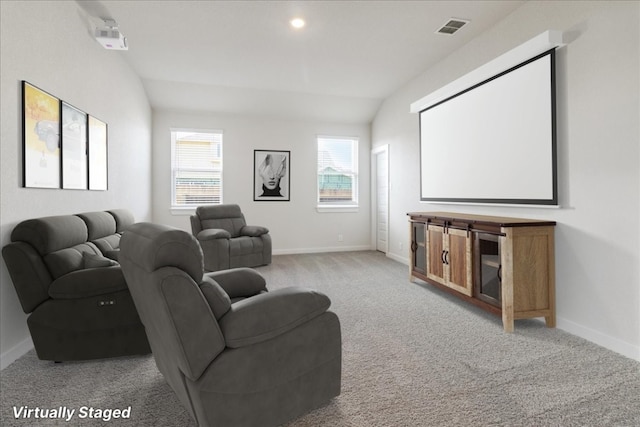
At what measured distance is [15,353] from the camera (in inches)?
91.4

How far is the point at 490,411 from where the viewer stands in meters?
1.74

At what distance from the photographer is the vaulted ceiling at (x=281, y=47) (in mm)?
3379

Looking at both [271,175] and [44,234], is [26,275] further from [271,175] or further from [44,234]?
[271,175]

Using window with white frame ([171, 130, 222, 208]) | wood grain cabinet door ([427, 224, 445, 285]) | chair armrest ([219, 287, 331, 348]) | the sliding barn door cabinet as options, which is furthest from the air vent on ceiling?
window with white frame ([171, 130, 222, 208])

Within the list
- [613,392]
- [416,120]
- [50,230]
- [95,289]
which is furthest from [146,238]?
[416,120]

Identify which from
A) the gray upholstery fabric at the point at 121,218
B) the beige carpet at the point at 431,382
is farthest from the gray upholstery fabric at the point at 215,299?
the gray upholstery fabric at the point at 121,218

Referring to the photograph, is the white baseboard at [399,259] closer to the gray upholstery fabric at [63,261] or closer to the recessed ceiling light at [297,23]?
the recessed ceiling light at [297,23]

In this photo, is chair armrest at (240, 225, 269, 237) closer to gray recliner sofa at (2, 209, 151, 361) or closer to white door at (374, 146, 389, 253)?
white door at (374, 146, 389, 253)

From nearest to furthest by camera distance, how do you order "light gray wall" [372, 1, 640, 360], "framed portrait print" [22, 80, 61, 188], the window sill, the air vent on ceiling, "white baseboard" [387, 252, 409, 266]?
"light gray wall" [372, 1, 640, 360] < "framed portrait print" [22, 80, 61, 188] < the air vent on ceiling < "white baseboard" [387, 252, 409, 266] < the window sill

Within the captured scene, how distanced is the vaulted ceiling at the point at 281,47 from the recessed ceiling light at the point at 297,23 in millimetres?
76

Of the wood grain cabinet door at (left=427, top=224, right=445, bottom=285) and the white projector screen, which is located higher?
the white projector screen

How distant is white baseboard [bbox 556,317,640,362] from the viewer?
7.75 ft

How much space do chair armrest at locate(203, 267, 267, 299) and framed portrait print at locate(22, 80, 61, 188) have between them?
5.39ft

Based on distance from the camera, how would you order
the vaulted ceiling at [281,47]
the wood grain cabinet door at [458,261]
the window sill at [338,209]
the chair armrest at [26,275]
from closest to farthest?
1. the chair armrest at [26,275]
2. the wood grain cabinet door at [458,261]
3. the vaulted ceiling at [281,47]
4. the window sill at [338,209]
